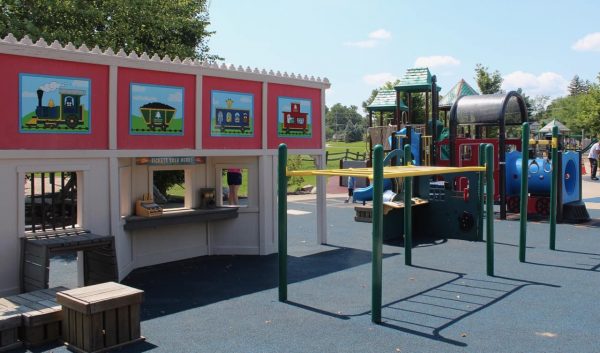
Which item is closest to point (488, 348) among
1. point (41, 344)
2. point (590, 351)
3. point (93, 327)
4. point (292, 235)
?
point (590, 351)

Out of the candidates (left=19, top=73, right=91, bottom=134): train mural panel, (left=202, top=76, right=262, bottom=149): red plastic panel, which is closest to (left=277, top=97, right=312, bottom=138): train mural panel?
(left=202, top=76, right=262, bottom=149): red plastic panel

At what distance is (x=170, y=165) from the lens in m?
10.3

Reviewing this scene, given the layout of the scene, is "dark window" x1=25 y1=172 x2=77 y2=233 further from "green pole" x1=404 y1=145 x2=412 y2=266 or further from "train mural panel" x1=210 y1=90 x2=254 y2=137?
"green pole" x1=404 y1=145 x2=412 y2=266

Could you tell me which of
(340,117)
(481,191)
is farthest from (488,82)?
(340,117)

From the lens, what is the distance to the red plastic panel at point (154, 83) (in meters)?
9.11

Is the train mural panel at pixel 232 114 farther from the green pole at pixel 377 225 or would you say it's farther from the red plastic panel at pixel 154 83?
the green pole at pixel 377 225

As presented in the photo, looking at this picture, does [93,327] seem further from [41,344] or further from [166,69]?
[166,69]

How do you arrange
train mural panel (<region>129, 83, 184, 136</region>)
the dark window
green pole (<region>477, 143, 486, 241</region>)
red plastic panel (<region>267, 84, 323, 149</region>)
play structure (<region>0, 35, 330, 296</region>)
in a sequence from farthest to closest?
red plastic panel (<region>267, 84, 323, 149</region>) → green pole (<region>477, 143, 486, 241</region>) → train mural panel (<region>129, 83, 184, 136</region>) → the dark window → play structure (<region>0, 35, 330, 296</region>)

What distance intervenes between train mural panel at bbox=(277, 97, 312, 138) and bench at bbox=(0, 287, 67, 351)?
6267mm

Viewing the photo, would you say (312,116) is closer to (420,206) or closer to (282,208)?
(420,206)

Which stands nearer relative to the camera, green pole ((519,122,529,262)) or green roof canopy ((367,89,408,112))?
green pole ((519,122,529,262))

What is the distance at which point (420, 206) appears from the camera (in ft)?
43.8

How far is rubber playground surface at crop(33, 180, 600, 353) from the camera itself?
6234mm

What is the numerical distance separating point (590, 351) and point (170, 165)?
23.4 ft
